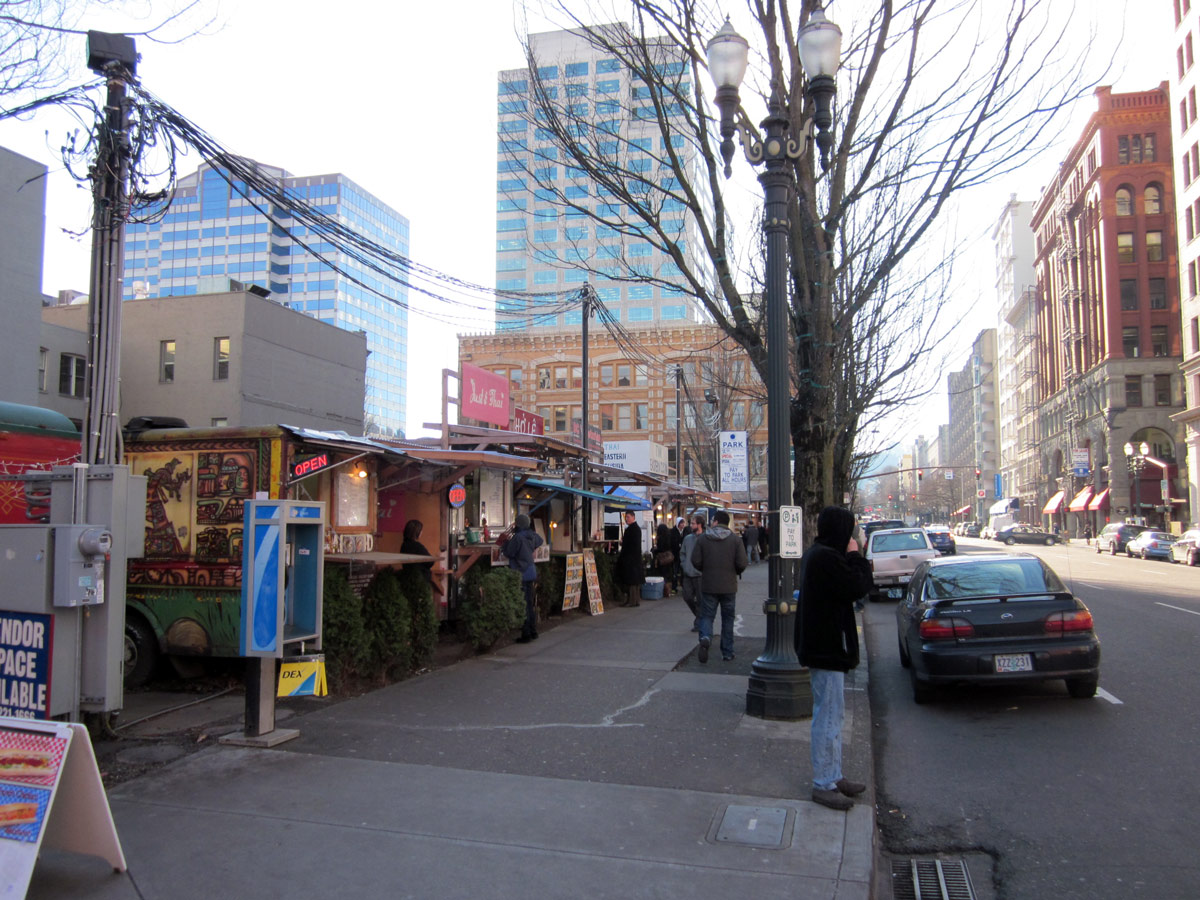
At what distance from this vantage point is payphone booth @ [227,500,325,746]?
20.8ft

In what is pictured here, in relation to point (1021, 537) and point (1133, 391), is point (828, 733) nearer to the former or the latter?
point (1021, 537)

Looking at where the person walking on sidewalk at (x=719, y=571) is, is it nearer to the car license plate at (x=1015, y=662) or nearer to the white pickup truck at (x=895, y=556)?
the car license plate at (x=1015, y=662)

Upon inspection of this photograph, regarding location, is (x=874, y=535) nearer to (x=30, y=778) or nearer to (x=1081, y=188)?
(x=30, y=778)

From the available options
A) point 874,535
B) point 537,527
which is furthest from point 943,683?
point 874,535

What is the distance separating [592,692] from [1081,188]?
7343 centimetres

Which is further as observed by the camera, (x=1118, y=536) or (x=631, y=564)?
(x=1118, y=536)

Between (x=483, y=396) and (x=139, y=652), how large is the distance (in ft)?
Answer: 22.6

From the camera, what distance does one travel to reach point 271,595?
20.8 ft

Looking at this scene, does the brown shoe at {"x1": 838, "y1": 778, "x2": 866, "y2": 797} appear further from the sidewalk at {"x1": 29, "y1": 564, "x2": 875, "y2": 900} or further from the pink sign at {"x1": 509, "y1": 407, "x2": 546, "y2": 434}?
the pink sign at {"x1": 509, "y1": 407, "x2": 546, "y2": 434}

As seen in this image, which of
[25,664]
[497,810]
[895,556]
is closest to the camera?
[497,810]

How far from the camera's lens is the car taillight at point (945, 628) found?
8203mm

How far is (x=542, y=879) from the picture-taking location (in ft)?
13.7

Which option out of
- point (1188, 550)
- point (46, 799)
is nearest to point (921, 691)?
point (46, 799)

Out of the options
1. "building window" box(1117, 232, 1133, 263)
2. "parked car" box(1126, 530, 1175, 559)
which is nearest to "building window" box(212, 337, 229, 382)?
"parked car" box(1126, 530, 1175, 559)
